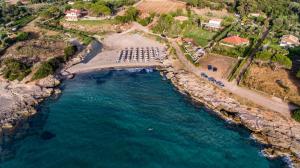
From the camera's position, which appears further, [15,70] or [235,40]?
[235,40]

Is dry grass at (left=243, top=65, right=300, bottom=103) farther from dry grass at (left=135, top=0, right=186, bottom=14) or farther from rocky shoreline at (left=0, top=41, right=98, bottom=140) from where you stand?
dry grass at (left=135, top=0, right=186, bottom=14)

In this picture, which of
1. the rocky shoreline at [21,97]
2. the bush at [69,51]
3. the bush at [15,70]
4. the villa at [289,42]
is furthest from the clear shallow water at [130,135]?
the villa at [289,42]

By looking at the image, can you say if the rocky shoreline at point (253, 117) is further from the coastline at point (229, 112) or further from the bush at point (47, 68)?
the bush at point (47, 68)

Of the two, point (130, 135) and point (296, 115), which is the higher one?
point (296, 115)

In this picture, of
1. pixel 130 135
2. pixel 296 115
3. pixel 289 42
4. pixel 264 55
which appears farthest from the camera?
pixel 289 42

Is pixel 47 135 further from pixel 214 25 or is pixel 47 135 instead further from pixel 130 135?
pixel 214 25

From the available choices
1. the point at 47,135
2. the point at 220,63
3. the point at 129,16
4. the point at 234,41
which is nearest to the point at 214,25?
the point at 234,41
